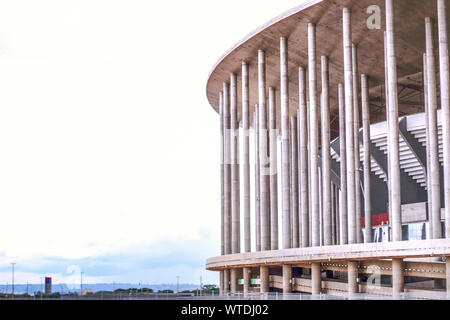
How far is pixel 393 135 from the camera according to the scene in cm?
3694

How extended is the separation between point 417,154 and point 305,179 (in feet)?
37.4

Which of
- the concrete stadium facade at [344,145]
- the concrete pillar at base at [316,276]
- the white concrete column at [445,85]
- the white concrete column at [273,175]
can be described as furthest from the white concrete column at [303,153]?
the white concrete column at [445,85]

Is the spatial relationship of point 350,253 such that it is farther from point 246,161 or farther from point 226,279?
point 246,161

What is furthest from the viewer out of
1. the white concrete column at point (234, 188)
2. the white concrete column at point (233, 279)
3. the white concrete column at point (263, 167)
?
the white concrete column at point (234, 188)

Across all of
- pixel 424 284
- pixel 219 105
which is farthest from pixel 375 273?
pixel 219 105

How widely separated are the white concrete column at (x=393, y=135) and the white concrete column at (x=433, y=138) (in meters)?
2.43

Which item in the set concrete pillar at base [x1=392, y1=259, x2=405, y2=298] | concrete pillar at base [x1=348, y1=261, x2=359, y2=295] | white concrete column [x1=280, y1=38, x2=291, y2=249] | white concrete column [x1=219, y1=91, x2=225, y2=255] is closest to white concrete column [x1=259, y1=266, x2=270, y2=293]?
white concrete column [x1=280, y1=38, x2=291, y2=249]

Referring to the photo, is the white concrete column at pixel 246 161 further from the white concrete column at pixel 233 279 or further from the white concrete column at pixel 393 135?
the white concrete column at pixel 393 135

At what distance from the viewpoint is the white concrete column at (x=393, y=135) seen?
36.4 meters

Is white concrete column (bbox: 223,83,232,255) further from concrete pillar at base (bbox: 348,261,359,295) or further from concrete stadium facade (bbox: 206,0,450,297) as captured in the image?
concrete pillar at base (bbox: 348,261,359,295)

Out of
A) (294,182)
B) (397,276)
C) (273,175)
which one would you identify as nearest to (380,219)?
(294,182)

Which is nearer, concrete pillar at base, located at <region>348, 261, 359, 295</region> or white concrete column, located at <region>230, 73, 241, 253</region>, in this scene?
concrete pillar at base, located at <region>348, 261, 359, 295</region>

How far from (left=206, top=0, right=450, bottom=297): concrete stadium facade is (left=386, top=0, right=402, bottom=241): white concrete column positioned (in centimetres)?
6

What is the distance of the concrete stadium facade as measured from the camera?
121ft
